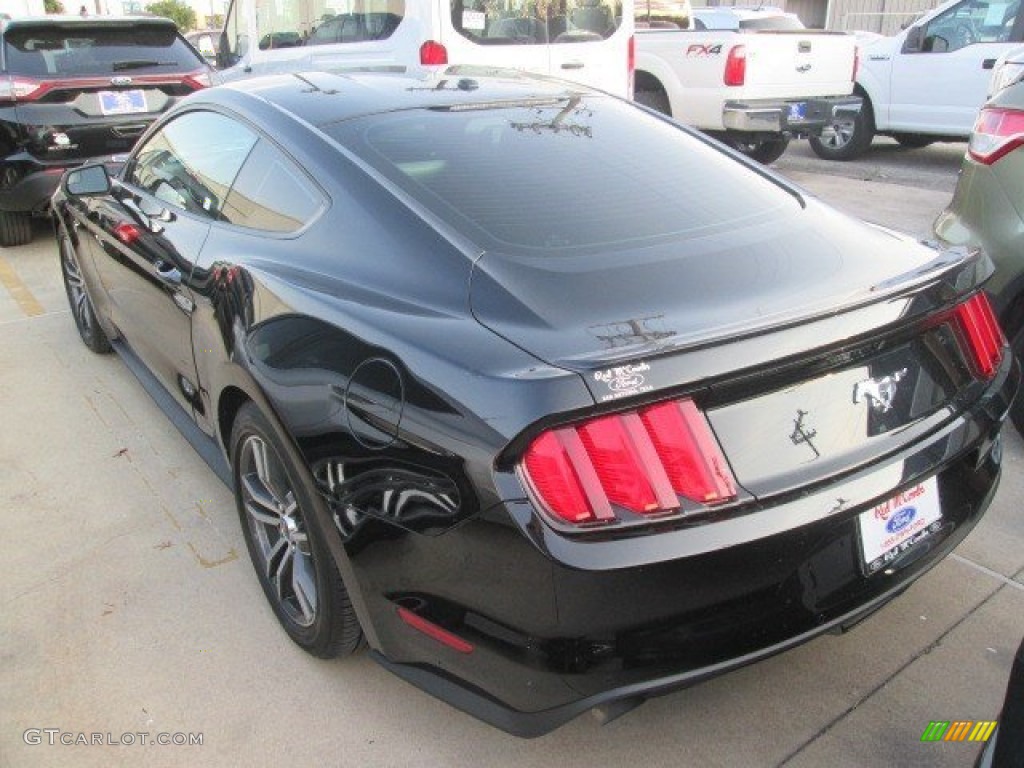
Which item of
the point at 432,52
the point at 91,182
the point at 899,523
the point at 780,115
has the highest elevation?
the point at 432,52

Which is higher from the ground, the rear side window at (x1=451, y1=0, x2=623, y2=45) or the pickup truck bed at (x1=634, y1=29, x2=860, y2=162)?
the rear side window at (x1=451, y1=0, x2=623, y2=45)

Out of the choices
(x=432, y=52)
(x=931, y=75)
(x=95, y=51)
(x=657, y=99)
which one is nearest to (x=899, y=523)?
(x=432, y=52)

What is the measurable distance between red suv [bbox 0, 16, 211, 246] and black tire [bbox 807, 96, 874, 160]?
6988 mm

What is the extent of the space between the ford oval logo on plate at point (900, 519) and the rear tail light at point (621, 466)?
520mm

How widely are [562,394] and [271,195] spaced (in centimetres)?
144

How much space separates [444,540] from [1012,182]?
2927 mm

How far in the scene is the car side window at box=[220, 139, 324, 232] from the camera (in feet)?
8.28

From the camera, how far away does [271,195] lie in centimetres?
267

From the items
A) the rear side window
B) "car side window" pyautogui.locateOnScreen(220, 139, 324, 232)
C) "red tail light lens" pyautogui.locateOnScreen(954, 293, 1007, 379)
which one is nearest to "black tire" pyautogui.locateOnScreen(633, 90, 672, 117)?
the rear side window

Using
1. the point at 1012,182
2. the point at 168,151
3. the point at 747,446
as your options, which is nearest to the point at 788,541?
the point at 747,446

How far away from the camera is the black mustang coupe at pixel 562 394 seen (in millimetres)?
1699

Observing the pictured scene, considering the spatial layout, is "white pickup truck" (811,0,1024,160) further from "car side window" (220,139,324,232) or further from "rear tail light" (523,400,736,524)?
"rear tail light" (523,400,736,524)

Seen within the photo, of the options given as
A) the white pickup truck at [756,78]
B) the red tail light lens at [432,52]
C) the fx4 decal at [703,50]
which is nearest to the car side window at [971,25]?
the white pickup truck at [756,78]

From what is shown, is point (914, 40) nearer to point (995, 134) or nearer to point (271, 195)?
point (995, 134)
